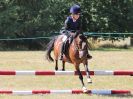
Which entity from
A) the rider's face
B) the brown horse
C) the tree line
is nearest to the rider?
the rider's face

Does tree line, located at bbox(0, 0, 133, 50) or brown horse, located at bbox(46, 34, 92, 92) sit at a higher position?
brown horse, located at bbox(46, 34, 92, 92)

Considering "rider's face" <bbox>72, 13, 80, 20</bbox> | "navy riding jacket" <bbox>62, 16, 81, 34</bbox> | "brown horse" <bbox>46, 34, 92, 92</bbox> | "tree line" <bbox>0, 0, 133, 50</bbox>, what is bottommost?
"tree line" <bbox>0, 0, 133, 50</bbox>

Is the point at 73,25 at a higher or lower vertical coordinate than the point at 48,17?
higher

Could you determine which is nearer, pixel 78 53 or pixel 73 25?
pixel 78 53

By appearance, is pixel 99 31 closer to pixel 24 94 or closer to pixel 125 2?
pixel 125 2

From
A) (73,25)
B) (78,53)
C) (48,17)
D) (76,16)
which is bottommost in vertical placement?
(48,17)

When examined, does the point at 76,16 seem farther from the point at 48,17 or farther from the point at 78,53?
the point at 48,17

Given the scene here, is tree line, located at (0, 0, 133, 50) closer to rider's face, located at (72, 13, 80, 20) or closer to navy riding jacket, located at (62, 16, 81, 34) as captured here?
navy riding jacket, located at (62, 16, 81, 34)

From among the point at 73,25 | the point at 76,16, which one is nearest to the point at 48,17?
the point at 73,25

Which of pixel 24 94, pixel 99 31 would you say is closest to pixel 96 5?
pixel 99 31

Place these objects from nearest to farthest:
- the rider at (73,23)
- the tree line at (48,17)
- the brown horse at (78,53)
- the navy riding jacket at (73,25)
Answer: the brown horse at (78,53)
the rider at (73,23)
the navy riding jacket at (73,25)
the tree line at (48,17)

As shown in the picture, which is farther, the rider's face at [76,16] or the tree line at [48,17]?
the tree line at [48,17]

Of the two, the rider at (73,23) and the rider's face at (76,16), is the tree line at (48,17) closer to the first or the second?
the rider at (73,23)

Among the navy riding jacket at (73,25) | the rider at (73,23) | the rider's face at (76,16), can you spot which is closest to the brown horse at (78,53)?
the rider at (73,23)
